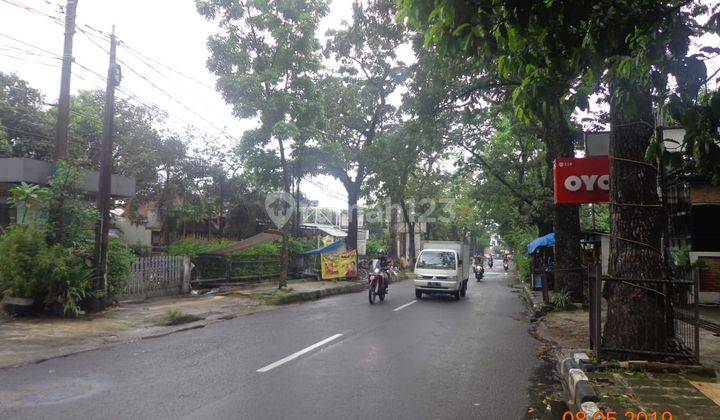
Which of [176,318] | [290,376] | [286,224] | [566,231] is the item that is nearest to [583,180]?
[566,231]

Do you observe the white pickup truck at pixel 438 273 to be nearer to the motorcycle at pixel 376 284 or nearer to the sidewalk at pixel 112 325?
the motorcycle at pixel 376 284

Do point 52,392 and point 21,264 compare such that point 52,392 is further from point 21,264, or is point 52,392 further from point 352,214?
point 352,214

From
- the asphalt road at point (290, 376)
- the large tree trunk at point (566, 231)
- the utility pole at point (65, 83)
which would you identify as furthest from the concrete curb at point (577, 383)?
the utility pole at point (65, 83)

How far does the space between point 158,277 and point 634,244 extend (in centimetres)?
1412

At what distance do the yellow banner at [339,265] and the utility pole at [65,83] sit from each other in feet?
49.3

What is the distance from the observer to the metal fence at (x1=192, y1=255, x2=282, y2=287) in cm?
1983

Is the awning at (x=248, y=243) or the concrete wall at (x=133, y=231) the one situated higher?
the concrete wall at (x=133, y=231)

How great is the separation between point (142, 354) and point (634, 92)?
7829 mm

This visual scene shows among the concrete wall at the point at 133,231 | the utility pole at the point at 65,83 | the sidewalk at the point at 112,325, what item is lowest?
the sidewalk at the point at 112,325

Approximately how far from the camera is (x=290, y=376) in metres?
6.77

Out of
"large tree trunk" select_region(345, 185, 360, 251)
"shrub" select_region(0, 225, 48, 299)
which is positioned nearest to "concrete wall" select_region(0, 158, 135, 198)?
"shrub" select_region(0, 225, 48, 299)

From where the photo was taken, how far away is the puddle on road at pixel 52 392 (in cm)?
558

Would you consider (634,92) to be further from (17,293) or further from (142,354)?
(17,293)

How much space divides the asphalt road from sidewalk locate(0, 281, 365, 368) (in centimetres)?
64
